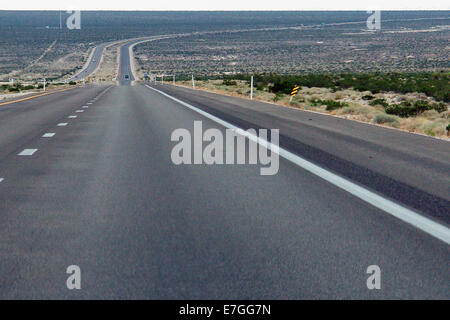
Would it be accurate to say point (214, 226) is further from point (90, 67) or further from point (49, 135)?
point (90, 67)

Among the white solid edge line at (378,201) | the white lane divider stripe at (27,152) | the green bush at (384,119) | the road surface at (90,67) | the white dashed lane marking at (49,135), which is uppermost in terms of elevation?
the white solid edge line at (378,201)

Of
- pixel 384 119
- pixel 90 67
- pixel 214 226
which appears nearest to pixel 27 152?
Answer: pixel 214 226

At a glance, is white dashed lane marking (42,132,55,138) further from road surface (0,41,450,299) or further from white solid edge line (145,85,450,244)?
white solid edge line (145,85,450,244)

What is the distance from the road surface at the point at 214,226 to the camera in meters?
4.59

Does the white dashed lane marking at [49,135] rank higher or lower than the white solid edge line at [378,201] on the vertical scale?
lower

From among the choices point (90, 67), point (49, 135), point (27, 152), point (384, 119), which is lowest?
point (90, 67)

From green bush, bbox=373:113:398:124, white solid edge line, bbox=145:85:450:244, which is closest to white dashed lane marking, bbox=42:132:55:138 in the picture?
white solid edge line, bbox=145:85:450:244

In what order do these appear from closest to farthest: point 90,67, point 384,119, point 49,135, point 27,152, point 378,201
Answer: point 378,201
point 27,152
point 49,135
point 384,119
point 90,67

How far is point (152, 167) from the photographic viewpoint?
10039 millimetres

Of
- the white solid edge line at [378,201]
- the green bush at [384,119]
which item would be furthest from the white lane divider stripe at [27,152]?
the green bush at [384,119]

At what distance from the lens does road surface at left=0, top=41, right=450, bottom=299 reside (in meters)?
4.59

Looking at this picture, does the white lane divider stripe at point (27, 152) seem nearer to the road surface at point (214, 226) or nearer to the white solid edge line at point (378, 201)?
the road surface at point (214, 226)

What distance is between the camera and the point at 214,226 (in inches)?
245

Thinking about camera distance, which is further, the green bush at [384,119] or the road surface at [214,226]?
the green bush at [384,119]
